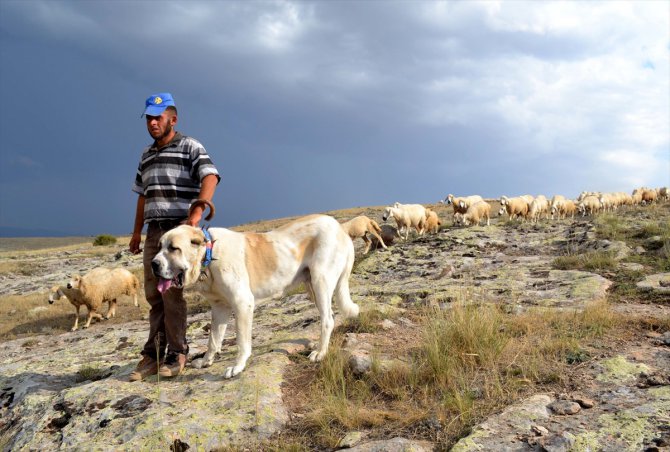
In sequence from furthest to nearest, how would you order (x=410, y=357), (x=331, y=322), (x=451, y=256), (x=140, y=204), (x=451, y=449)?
1. (x=451, y=256)
2. (x=140, y=204)
3. (x=331, y=322)
4. (x=410, y=357)
5. (x=451, y=449)

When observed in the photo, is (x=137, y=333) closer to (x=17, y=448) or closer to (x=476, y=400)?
(x=17, y=448)

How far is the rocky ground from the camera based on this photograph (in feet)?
11.1

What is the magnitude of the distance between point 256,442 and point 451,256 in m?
10.1

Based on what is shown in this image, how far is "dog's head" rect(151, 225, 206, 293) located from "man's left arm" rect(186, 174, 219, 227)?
20 cm

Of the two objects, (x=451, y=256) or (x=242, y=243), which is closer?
(x=242, y=243)

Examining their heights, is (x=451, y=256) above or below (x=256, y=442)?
above

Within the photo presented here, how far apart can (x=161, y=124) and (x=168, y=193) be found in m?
0.82

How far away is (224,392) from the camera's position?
4625mm

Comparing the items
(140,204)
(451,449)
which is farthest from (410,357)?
(140,204)

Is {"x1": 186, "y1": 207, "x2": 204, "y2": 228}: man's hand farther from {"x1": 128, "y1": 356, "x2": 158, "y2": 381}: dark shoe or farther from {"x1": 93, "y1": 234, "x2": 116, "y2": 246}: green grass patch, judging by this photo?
{"x1": 93, "y1": 234, "x2": 116, "y2": 246}: green grass patch

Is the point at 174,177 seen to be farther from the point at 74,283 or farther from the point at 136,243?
the point at 74,283

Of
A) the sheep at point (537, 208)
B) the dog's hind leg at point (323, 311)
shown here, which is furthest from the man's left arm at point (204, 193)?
the sheep at point (537, 208)

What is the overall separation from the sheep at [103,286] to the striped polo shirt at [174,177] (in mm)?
9650

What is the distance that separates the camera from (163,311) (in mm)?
5664
